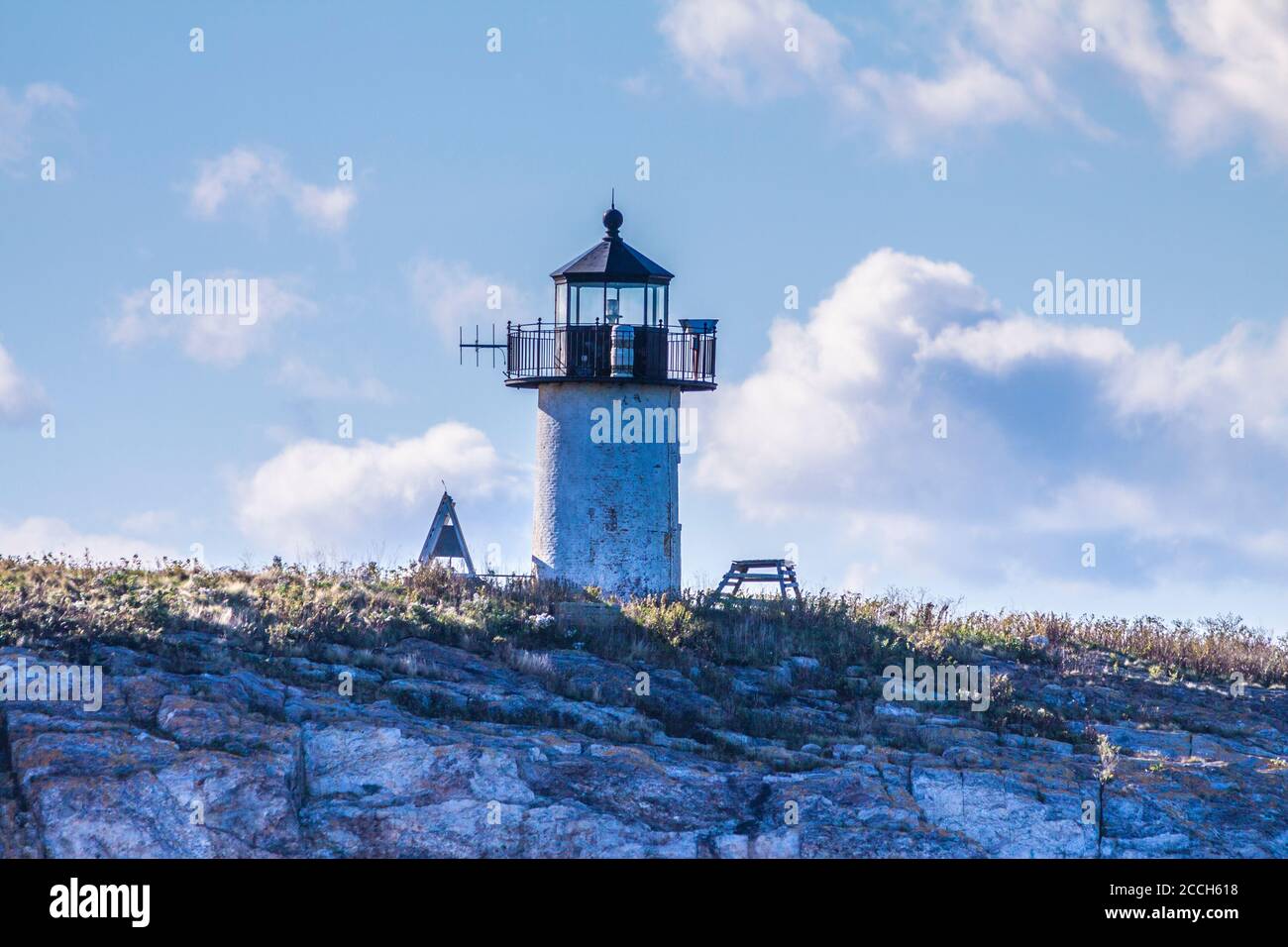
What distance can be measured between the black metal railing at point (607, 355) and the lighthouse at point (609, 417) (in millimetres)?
17

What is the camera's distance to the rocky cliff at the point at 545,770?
15.2m

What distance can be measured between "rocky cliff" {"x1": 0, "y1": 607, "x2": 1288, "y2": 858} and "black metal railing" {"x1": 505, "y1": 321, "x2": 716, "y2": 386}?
8513 millimetres

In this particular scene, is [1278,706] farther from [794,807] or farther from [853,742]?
[794,807]

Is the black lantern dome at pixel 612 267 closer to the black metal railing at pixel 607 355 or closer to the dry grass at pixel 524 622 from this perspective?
the black metal railing at pixel 607 355

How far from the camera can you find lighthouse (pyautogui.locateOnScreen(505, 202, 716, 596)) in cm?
2906

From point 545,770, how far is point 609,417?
43.0ft

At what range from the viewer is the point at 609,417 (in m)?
29.2
